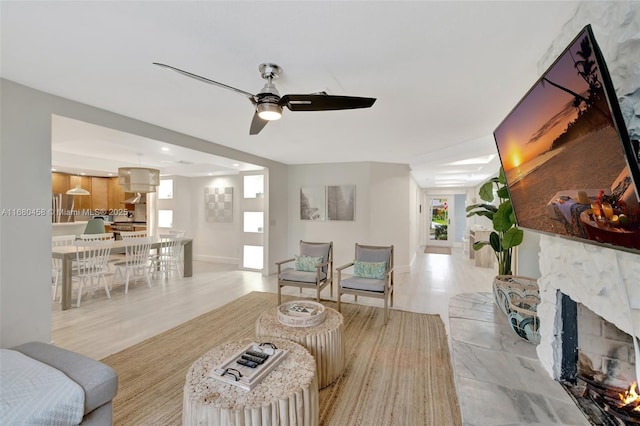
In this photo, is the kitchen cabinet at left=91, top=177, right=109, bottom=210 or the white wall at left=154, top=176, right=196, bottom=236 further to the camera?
the kitchen cabinet at left=91, top=177, right=109, bottom=210

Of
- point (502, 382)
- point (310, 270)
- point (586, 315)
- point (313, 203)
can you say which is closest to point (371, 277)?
point (310, 270)

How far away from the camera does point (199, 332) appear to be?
319cm

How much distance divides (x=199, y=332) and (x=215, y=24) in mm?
3061

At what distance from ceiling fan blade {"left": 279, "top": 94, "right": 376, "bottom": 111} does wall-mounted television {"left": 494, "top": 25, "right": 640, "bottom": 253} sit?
936mm

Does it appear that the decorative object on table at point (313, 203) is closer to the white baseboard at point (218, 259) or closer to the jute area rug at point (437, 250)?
the white baseboard at point (218, 259)

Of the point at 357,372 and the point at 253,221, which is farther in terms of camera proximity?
the point at 253,221

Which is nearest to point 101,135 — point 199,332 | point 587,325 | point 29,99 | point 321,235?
point 29,99

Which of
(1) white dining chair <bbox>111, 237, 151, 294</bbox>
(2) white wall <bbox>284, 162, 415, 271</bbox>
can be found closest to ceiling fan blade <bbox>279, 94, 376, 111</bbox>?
(2) white wall <bbox>284, 162, 415, 271</bbox>

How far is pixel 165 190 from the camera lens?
300 inches

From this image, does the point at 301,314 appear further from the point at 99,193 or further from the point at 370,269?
the point at 99,193

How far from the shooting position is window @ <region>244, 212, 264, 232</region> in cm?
674

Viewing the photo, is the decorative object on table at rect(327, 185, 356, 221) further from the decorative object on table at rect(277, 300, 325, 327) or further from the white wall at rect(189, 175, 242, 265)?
the decorative object on table at rect(277, 300, 325, 327)

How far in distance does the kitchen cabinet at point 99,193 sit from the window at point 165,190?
7.50 ft

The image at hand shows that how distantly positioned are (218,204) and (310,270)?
4.34 meters
